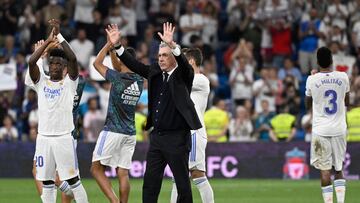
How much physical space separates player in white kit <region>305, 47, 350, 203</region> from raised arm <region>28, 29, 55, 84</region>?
15.1 feet

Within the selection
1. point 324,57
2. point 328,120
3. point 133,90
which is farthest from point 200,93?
point 328,120

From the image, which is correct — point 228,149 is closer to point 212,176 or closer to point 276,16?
point 212,176

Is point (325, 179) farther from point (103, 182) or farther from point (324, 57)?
point (103, 182)

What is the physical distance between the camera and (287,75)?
1276 inches

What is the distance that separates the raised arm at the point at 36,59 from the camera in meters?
16.8

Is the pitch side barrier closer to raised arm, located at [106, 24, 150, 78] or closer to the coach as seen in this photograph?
raised arm, located at [106, 24, 150, 78]

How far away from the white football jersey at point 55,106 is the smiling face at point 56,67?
0.26 feet

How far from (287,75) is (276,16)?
89.6 inches

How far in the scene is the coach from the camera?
15938 millimetres

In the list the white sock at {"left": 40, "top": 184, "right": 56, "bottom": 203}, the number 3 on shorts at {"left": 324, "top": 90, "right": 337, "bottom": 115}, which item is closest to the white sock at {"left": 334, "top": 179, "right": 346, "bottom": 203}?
the number 3 on shorts at {"left": 324, "top": 90, "right": 337, "bottom": 115}

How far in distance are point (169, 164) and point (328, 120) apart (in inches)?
161

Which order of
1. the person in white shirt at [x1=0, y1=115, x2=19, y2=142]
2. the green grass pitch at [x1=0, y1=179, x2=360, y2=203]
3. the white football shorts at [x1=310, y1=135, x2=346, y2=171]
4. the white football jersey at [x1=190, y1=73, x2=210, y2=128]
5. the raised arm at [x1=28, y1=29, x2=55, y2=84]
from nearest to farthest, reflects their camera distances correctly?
the raised arm at [x1=28, y1=29, x2=55, y2=84], the white football jersey at [x1=190, y1=73, x2=210, y2=128], the white football shorts at [x1=310, y1=135, x2=346, y2=171], the green grass pitch at [x1=0, y1=179, x2=360, y2=203], the person in white shirt at [x1=0, y1=115, x2=19, y2=142]

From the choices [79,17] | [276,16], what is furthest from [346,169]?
[79,17]

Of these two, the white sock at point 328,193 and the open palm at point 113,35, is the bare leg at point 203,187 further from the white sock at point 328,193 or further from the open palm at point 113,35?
the open palm at point 113,35
